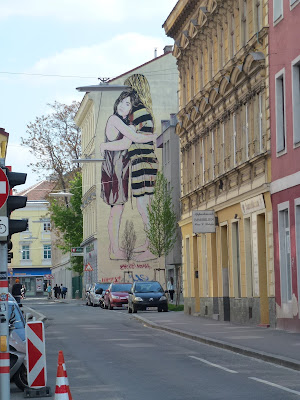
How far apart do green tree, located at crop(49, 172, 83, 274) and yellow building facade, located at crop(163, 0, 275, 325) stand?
4373 cm

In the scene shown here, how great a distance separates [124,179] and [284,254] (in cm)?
5114

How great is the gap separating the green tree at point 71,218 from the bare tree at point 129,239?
30.4 ft

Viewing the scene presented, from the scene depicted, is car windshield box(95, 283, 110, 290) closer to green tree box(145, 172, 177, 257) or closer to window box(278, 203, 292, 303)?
green tree box(145, 172, 177, 257)

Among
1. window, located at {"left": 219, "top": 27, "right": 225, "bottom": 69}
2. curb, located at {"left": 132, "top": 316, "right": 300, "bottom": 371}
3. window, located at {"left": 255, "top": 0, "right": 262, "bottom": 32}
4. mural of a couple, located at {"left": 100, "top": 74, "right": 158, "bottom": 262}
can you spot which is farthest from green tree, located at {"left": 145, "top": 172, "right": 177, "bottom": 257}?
window, located at {"left": 255, "top": 0, "right": 262, "bottom": 32}

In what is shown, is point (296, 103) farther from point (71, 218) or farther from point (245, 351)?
point (71, 218)

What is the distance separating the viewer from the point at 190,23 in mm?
44719

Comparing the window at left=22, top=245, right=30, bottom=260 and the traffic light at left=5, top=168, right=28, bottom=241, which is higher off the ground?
the window at left=22, top=245, right=30, bottom=260

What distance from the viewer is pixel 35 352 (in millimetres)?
15578

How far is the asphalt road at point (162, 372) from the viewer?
15258 millimetres

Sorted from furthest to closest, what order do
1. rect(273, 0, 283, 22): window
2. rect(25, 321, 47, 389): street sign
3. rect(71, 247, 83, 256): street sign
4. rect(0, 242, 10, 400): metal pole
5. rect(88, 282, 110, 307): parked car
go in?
rect(71, 247, 83, 256): street sign < rect(88, 282, 110, 307): parked car < rect(273, 0, 283, 22): window < rect(25, 321, 47, 389): street sign < rect(0, 242, 10, 400): metal pole

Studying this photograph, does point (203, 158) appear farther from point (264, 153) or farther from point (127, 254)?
point (127, 254)

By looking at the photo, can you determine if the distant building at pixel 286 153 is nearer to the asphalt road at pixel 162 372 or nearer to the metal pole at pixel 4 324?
the asphalt road at pixel 162 372

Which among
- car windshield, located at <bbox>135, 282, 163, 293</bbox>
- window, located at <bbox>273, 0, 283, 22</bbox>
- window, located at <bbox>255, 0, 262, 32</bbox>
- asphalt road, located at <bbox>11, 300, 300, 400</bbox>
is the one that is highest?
window, located at <bbox>255, 0, 262, 32</bbox>

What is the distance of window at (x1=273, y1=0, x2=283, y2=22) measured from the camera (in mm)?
30216
